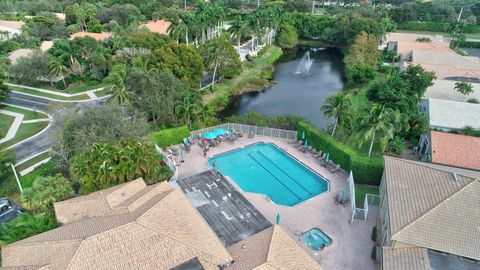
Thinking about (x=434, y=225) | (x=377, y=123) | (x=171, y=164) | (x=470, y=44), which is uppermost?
(x=377, y=123)

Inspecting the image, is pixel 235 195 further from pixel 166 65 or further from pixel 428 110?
pixel 428 110

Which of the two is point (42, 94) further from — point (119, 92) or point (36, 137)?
point (119, 92)

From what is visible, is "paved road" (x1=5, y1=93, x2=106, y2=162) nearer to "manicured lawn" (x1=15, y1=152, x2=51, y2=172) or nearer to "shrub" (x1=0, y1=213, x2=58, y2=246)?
"manicured lawn" (x1=15, y1=152, x2=51, y2=172)

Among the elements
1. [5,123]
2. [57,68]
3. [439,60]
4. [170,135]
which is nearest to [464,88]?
[439,60]

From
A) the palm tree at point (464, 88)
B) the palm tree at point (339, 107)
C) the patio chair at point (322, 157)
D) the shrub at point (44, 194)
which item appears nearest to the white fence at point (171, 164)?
the shrub at point (44, 194)

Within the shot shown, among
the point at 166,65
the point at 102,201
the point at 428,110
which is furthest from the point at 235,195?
the point at 428,110

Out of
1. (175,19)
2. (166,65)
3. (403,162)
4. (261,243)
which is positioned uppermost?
(175,19)
